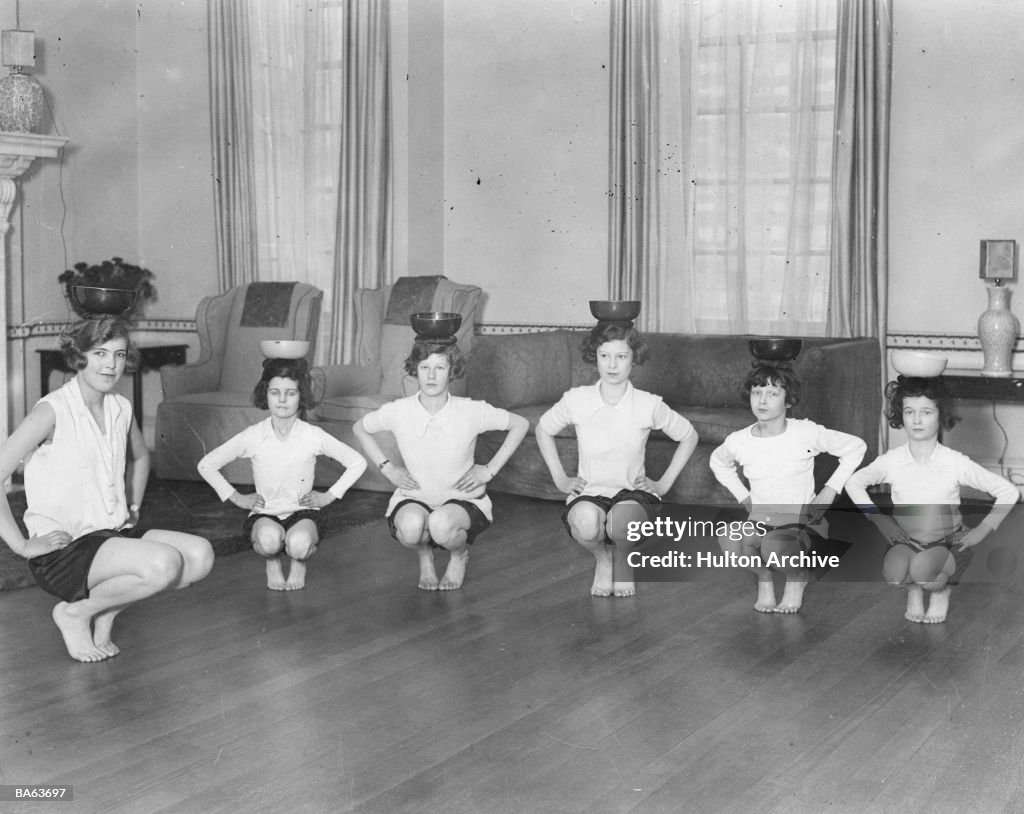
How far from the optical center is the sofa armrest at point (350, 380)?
7246mm

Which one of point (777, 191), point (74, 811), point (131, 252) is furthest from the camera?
point (131, 252)

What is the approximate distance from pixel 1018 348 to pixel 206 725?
16.7 ft

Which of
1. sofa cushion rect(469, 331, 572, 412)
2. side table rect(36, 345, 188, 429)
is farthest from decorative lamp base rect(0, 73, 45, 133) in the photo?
sofa cushion rect(469, 331, 572, 412)

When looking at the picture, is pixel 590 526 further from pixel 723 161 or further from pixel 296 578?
pixel 723 161

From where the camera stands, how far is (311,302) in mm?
7812

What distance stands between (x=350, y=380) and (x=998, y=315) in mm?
3487

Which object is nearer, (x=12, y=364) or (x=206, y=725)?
(x=206, y=725)

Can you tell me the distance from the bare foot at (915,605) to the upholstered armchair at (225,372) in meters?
3.92

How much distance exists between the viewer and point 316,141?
8.48 m

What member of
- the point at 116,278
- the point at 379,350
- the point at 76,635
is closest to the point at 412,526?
the point at 76,635

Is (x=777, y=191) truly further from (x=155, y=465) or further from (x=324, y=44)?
(x=155, y=465)

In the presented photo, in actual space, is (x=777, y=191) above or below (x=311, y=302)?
above

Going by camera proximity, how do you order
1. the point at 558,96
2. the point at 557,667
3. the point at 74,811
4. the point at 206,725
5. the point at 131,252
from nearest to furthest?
the point at 74,811
the point at 206,725
the point at 557,667
the point at 558,96
the point at 131,252

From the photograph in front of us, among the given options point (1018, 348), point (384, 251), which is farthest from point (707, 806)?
point (384, 251)
